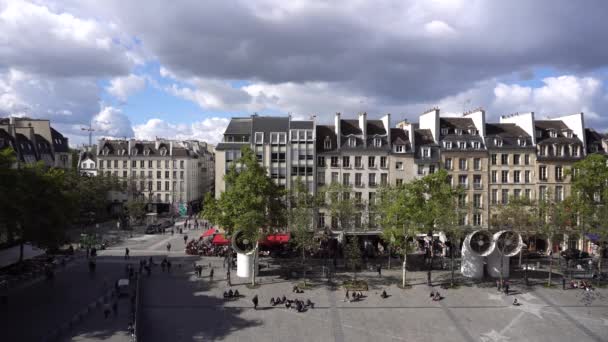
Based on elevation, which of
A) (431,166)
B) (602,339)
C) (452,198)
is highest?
(431,166)

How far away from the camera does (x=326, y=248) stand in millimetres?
54688

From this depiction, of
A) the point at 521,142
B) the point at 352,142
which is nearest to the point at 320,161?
the point at 352,142

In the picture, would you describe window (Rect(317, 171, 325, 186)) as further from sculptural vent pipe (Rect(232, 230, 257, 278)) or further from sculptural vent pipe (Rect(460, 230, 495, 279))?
sculptural vent pipe (Rect(460, 230, 495, 279))

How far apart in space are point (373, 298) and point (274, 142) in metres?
29.6

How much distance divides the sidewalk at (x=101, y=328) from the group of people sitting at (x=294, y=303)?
35.7 ft

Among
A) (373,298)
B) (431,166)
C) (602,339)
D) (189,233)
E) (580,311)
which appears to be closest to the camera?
(602,339)

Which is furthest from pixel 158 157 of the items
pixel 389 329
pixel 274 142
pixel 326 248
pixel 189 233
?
pixel 389 329

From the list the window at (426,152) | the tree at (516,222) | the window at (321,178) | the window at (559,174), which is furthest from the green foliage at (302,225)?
the window at (559,174)

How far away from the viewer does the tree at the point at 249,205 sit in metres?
40.6

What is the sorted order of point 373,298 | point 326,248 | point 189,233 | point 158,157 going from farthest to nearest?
point 158,157 → point 189,233 → point 326,248 → point 373,298

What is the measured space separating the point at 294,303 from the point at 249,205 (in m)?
10.0

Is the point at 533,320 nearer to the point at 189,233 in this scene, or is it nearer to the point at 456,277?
the point at 456,277

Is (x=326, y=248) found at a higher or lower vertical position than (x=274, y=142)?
lower

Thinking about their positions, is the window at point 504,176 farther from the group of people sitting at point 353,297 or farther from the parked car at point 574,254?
the group of people sitting at point 353,297
